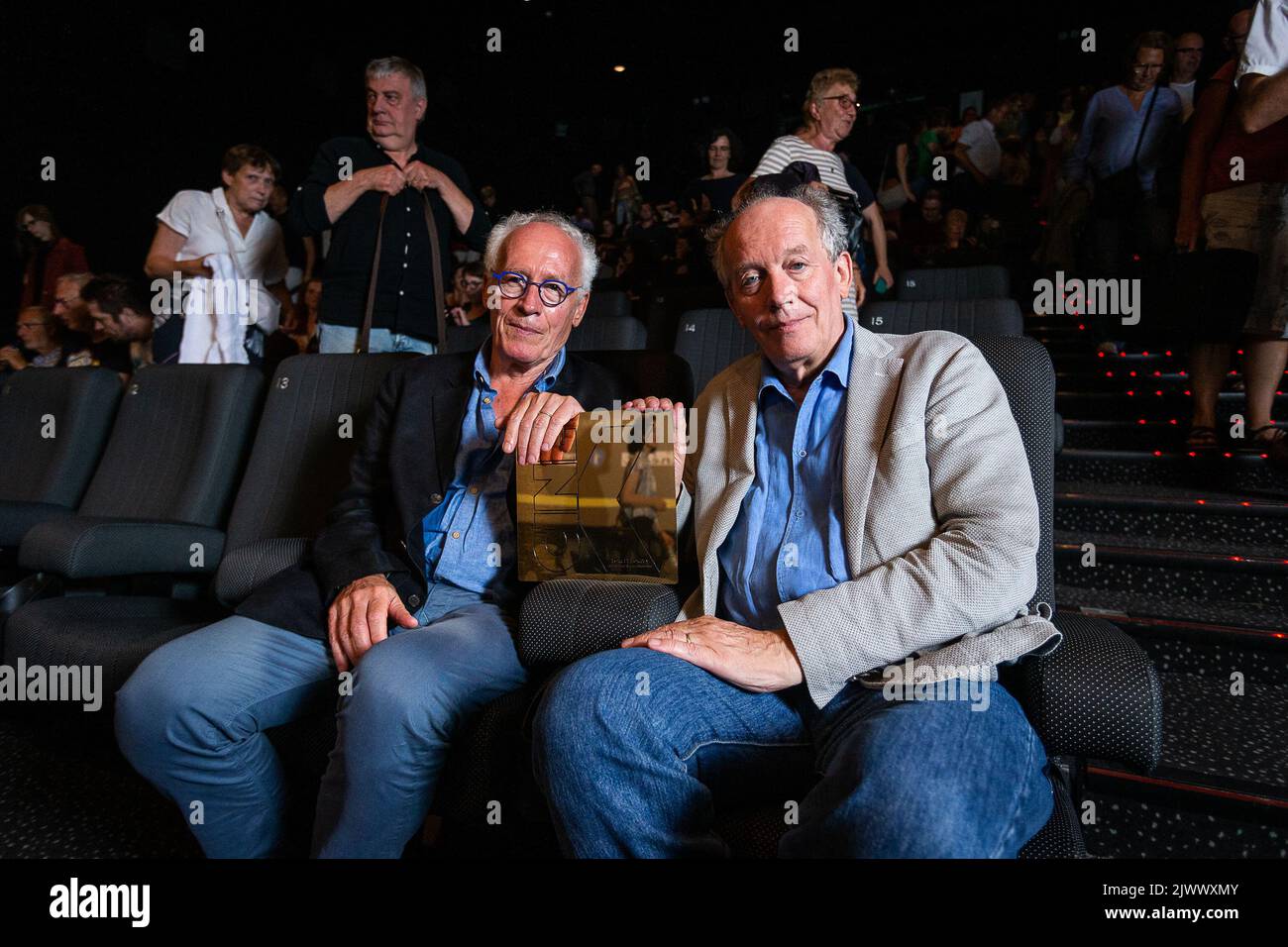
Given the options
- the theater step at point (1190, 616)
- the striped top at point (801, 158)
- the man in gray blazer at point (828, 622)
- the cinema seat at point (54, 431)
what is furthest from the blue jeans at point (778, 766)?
the cinema seat at point (54, 431)

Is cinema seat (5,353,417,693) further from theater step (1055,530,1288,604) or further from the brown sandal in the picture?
the brown sandal

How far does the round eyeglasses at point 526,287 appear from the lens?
1372 mm

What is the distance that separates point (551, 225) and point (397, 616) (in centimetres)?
74

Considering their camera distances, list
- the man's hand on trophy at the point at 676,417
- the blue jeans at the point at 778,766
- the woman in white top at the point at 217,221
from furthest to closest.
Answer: the woman in white top at the point at 217,221, the man's hand on trophy at the point at 676,417, the blue jeans at the point at 778,766

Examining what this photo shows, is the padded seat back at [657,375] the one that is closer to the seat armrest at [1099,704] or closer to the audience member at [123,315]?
the seat armrest at [1099,704]

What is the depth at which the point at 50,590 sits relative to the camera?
166cm

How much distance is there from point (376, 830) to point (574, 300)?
3.00 feet

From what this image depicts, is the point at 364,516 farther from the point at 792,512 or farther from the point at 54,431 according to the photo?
the point at 54,431

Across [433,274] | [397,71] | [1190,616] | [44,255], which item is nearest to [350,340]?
[433,274]

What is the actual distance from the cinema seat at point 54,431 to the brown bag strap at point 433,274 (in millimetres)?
841

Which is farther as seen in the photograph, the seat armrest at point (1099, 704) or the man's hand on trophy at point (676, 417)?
the man's hand on trophy at point (676, 417)

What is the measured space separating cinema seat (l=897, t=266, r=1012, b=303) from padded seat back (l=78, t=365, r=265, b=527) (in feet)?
8.88

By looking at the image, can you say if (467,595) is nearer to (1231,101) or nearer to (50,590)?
(50,590)

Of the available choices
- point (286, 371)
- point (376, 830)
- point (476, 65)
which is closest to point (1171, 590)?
point (376, 830)
